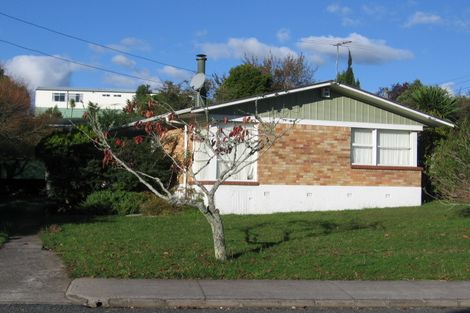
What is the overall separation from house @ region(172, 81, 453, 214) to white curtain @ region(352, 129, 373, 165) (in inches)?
0.4

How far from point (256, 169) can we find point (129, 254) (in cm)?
872

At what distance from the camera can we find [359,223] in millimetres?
15977

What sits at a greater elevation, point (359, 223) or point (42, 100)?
point (42, 100)

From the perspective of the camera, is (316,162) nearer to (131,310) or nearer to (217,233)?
(217,233)

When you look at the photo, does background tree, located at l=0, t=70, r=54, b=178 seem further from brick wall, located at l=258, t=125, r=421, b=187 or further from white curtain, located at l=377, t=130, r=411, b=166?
white curtain, located at l=377, t=130, r=411, b=166

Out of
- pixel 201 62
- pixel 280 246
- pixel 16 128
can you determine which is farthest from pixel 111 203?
pixel 16 128

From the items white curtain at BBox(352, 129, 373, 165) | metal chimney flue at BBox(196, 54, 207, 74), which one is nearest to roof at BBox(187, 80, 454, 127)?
white curtain at BBox(352, 129, 373, 165)

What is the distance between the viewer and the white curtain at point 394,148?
21484 millimetres

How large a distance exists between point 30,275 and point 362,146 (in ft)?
45.3

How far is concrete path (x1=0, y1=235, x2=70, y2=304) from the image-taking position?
838 cm

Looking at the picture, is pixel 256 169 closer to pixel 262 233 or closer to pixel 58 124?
pixel 262 233

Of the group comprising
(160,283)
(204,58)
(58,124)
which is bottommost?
(160,283)

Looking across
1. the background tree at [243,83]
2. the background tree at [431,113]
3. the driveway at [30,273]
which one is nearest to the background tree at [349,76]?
the background tree at [243,83]

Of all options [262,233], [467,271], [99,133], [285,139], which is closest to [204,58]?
[285,139]
